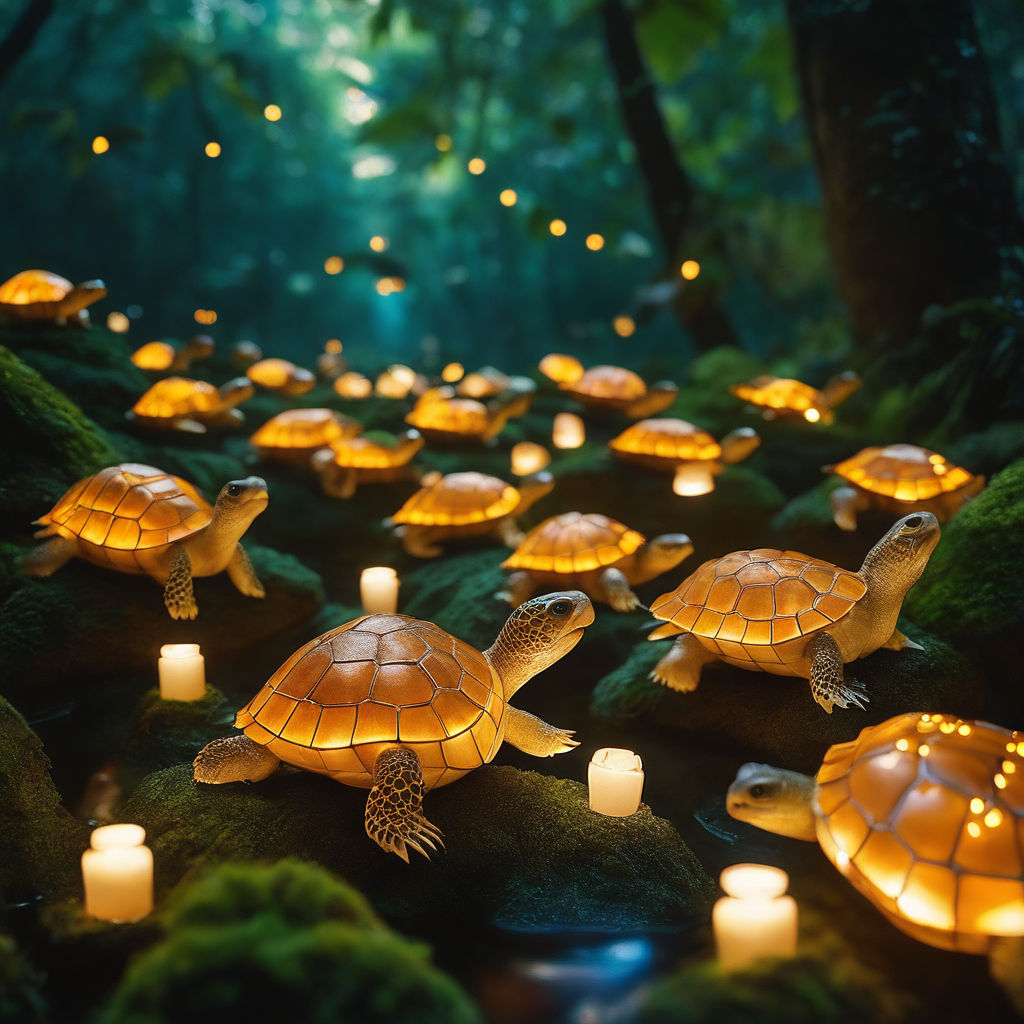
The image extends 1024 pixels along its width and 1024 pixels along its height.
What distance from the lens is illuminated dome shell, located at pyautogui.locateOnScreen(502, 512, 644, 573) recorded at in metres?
4.06

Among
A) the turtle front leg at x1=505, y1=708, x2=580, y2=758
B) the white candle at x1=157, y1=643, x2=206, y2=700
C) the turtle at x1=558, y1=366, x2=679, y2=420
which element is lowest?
the turtle front leg at x1=505, y1=708, x2=580, y2=758

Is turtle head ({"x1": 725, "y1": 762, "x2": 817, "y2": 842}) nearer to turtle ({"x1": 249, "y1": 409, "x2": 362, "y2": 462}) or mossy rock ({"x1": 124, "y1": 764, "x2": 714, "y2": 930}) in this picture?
mossy rock ({"x1": 124, "y1": 764, "x2": 714, "y2": 930})

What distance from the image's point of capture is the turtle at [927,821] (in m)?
1.89

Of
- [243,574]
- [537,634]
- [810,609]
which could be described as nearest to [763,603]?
[810,609]

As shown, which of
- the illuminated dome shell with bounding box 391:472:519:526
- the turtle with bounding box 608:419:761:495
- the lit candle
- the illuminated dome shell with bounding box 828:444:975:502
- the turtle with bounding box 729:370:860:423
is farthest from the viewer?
the lit candle

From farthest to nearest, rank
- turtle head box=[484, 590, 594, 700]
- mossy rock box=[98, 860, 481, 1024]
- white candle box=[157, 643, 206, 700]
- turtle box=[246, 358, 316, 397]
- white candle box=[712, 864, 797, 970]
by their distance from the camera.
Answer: turtle box=[246, 358, 316, 397] < white candle box=[157, 643, 206, 700] < turtle head box=[484, 590, 594, 700] < white candle box=[712, 864, 797, 970] < mossy rock box=[98, 860, 481, 1024]

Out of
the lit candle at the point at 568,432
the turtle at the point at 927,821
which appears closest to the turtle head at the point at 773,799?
the turtle at the point at 927,821

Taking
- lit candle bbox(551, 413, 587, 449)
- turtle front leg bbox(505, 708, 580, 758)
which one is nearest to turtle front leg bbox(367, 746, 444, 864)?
turtle front leg bbox(505, 708, 580, 758)

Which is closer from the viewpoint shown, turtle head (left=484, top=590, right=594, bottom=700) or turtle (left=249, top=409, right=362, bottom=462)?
turtle head (left=484, top=590, right=594, bottom=700)

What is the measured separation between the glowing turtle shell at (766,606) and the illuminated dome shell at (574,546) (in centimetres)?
84

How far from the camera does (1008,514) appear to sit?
11.9 feet

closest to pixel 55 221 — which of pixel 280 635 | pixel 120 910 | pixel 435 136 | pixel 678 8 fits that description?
pixel 435 136

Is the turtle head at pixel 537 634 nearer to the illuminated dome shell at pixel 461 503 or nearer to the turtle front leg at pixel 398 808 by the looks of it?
the turtle front leg at pixel 398 808

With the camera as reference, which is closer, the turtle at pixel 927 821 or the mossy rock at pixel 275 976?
the mossy rock at pixel 275 976
